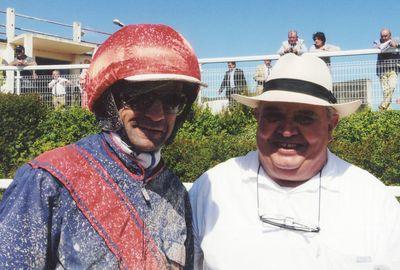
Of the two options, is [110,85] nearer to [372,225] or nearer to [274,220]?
[274,220]

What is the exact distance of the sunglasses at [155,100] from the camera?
217cm

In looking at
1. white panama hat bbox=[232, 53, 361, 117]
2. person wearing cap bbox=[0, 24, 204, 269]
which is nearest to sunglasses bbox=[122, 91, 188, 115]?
person wearing cap bbox=[0, 24, 204, 269]

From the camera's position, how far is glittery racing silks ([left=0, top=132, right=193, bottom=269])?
1924 mm

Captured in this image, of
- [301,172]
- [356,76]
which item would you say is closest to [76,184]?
[301,172]

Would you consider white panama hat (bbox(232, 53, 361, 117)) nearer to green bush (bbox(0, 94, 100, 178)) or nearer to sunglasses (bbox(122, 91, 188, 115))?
sunglasses (bbox(122, 91, 188, 115))

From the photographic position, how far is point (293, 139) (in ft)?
9.36

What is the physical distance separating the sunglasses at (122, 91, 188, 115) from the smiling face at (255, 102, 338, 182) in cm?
79

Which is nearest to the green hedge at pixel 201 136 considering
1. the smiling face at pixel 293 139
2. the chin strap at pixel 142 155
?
the smiling face at pixel 293 139

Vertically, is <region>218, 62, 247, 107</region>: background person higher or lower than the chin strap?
higher

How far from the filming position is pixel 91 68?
220cm

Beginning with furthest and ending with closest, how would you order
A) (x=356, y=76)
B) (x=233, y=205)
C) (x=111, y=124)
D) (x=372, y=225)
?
1. (x=356, y=76)
2. (x=233, y=205)
3. (x=372, y=225)
4. (x=111, y=124)

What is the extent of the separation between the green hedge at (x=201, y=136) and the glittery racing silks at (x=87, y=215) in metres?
4.69

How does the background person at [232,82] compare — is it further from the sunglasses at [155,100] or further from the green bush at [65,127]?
the sunglasses at [155,100]

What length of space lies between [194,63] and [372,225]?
131cm
